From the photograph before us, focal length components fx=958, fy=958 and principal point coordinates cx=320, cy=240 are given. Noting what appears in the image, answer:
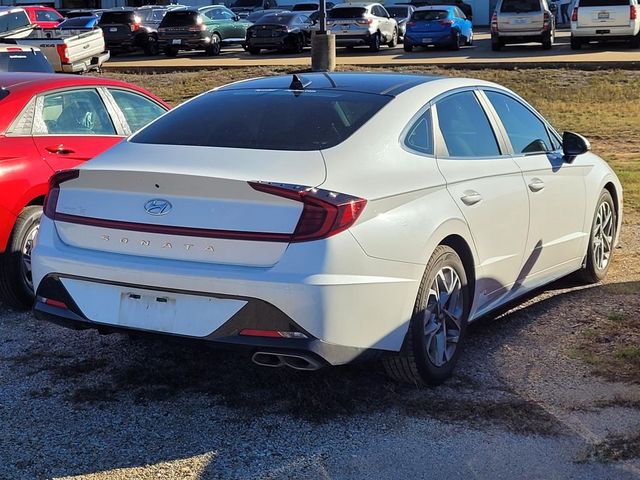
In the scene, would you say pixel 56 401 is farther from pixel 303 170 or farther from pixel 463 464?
pixel 463 464

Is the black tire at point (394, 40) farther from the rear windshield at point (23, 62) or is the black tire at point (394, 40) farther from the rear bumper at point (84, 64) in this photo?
the rear windshield at point (23, 62)

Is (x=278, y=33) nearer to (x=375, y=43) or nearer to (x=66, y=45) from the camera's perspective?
(x=375, y=43)

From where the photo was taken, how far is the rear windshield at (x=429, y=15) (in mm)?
30406

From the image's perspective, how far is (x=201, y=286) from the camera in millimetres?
4207

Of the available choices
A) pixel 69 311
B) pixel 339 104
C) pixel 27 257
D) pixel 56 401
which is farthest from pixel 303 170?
pixel 27 257

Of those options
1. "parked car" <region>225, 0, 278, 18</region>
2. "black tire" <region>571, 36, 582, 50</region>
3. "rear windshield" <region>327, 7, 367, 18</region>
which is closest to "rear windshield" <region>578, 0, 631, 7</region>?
"black tire" <region>571, 36, 582, 50</region>

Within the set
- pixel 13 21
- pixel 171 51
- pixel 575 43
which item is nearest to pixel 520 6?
pixel 575 43

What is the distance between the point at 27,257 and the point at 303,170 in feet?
9.55

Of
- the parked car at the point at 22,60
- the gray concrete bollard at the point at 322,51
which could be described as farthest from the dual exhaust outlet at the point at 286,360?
Answer: the gray concrete bollard at the point at 322,51

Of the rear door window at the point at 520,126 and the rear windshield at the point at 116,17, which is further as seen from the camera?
the rear windshield at the point at 116,17

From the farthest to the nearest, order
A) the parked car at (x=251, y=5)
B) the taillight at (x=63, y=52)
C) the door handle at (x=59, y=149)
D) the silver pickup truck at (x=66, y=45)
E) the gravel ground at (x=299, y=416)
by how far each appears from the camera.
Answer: the parked car at (x=251, y=5)
the taillight at (x=63, y=52)
the silver pickup truck at (x=66, y=45)
the door handle at (x=59, y=149)
the gravel ground at (x=299, y=416)

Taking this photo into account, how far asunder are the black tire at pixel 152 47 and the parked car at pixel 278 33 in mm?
3909

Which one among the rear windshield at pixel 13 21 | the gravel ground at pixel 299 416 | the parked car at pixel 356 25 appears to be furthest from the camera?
the parked car at pixel 356 25

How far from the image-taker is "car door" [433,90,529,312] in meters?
5.10
